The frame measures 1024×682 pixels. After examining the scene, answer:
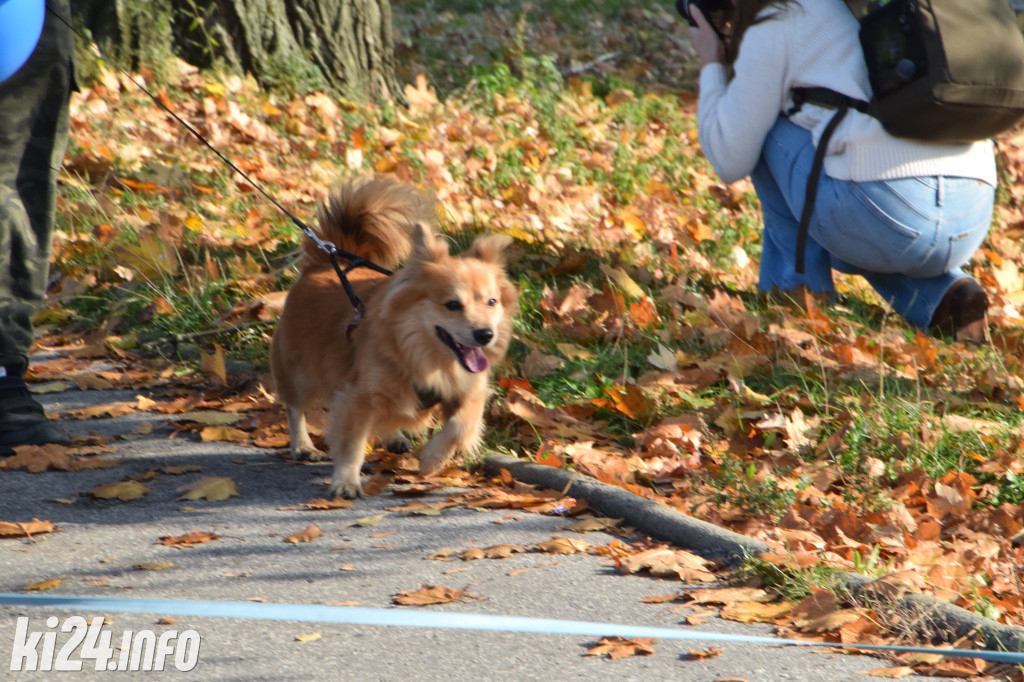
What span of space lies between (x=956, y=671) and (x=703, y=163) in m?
7.24

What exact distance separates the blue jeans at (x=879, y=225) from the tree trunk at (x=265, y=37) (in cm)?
479

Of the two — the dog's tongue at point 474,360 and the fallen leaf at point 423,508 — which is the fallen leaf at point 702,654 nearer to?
the fallen leaf at point 423,508

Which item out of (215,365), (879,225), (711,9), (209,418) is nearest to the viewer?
(209,418)

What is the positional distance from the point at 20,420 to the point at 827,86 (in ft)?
12.7

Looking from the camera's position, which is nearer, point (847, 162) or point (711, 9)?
point (847, 162)

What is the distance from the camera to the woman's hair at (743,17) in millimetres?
4930

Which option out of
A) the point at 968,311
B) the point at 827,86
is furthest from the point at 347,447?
the point at 968,311

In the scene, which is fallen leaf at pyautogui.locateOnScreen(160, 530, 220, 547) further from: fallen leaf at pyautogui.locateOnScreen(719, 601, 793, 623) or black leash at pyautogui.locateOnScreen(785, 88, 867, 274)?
black leash at pyautogui.locateOnScreen(785, 88, 867, 274)

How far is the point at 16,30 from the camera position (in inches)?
121

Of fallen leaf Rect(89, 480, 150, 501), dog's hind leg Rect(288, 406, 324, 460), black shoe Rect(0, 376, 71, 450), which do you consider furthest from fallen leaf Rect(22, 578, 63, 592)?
dog's hind leg Rect(288, 406, 324, 460)

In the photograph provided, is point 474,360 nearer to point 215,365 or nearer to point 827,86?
point 215,365

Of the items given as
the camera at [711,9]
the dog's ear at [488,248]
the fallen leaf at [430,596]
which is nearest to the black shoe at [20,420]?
the dog's ear at [488,248]

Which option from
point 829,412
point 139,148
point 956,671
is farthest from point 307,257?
point 139,148

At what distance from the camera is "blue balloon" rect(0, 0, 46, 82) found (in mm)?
3012
